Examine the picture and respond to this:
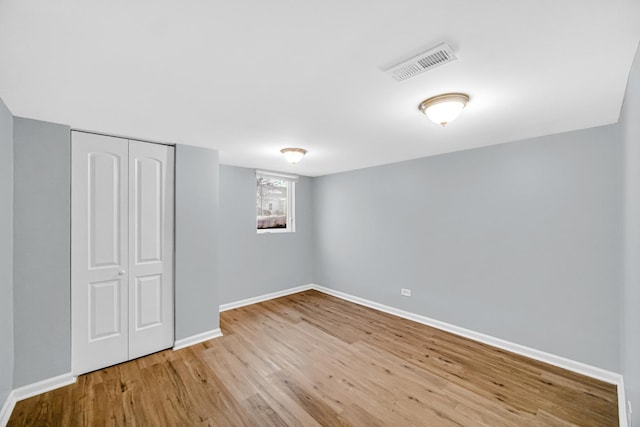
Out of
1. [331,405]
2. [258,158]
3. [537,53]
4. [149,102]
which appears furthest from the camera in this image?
[258,158]

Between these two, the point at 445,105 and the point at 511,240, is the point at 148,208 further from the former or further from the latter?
the point at 511,240

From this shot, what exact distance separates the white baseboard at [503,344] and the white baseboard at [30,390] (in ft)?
6.56

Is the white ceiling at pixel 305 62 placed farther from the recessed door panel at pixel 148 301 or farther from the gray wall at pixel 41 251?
the recessed door panel at pixel 148 301

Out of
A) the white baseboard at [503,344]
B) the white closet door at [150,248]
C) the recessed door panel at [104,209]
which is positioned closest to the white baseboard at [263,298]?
the white baseboard at [503,344]

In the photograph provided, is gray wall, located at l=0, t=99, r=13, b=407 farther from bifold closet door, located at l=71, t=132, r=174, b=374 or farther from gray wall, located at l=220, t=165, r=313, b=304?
gray wall, located at l=220, t=165, r=313, b=304

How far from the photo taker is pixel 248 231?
4.61 meters

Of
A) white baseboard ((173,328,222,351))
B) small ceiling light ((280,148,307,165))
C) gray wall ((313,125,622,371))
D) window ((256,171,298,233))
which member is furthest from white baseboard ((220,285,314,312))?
small ceiling light ((280,148,307,165))

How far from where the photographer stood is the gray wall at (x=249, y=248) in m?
4.33

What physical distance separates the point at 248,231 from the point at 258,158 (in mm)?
1393

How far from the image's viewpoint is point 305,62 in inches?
56.9

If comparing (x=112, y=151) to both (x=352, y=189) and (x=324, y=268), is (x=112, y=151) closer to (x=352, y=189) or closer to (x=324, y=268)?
(x=352, y=189)

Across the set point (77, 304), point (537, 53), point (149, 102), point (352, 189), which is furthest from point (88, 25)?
point (352, 189)

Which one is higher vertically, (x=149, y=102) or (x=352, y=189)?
(x=149, y=102)

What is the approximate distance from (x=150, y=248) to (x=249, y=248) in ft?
5.94
